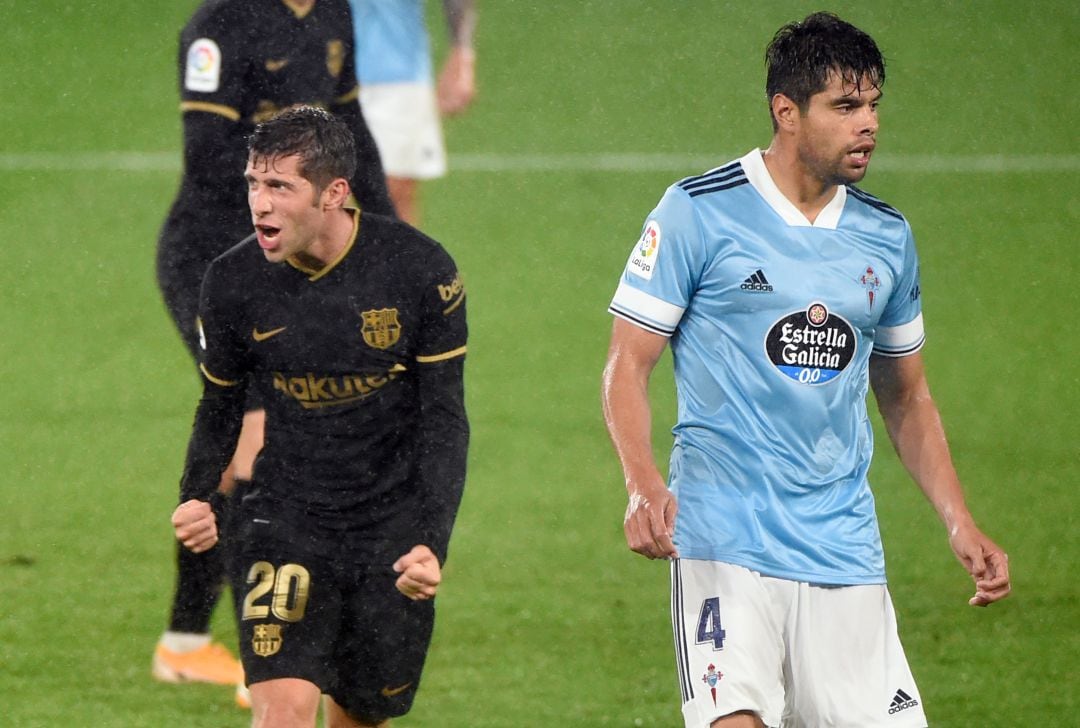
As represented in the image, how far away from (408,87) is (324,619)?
7104 millimetres

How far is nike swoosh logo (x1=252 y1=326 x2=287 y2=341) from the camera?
16.2ft

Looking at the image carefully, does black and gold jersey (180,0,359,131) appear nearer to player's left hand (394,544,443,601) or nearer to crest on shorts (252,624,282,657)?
crest on shorts (252,624,282,657)

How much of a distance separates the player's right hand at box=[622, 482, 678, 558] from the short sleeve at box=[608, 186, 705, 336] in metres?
0.44

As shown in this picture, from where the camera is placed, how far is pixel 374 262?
5.00m

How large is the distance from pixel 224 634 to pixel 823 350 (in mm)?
3327

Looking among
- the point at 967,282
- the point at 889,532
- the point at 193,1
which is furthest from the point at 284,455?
the point at 193,1

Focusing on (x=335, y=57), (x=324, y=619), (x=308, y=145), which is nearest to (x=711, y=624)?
(x=324, y=619)

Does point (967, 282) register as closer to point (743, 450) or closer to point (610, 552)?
point (610, 552)

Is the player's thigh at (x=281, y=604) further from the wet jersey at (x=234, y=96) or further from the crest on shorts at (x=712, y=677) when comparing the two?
the wet jersey at (x=234, y=96)

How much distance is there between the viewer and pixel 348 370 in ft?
16.3

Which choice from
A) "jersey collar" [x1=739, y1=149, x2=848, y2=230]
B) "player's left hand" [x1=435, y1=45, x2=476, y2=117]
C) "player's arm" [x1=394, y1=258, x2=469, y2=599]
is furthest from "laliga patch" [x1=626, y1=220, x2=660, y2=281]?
"player's left hand" [x1=435, y1=45, x2=476, y2=117]

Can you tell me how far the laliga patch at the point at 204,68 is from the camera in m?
6.25

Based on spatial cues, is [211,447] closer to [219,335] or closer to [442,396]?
[219,335]

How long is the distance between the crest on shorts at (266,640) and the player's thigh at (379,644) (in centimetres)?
22
